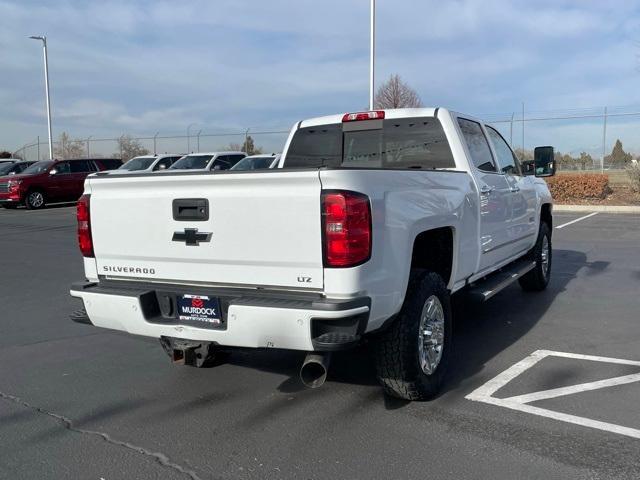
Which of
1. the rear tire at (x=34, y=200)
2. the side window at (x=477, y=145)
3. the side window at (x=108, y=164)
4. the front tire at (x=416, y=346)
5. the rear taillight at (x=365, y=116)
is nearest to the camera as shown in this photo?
the front tire at (x=416, y=346)

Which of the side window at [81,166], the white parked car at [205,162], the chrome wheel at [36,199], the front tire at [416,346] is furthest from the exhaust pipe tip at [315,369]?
the side window at [81,166]

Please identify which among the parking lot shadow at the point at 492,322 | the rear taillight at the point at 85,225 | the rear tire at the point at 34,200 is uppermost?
the rear taillight at the point at 85,225

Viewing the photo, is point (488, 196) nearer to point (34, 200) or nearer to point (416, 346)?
point (416, 346)

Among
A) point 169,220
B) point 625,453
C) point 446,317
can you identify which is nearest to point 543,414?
point 625,453

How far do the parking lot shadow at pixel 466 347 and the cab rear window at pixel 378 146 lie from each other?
1287 mm

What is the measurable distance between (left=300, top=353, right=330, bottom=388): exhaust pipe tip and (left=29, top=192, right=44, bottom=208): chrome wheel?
22190 millimetres

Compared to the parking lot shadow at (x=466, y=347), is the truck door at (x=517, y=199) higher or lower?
higher

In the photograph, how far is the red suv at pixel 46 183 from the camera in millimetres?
22531

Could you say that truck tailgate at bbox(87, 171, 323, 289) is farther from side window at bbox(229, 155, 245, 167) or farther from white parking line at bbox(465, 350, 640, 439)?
side window at bbox(229, 155, 245, 167)

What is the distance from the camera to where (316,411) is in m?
4.00

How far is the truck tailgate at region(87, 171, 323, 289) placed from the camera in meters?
3.40

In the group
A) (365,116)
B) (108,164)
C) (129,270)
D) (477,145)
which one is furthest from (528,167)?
(108,164)

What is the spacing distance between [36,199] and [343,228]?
22581 mm

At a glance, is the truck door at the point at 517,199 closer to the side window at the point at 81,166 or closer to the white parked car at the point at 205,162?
the white parked car at the point at 205,162
